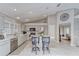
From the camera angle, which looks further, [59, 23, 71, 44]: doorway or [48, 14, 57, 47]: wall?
[48, 14, 57, 47]: wall

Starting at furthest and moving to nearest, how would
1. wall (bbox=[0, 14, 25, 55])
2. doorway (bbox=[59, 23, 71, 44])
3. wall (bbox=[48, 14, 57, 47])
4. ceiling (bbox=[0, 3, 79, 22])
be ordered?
1. wall (bbox=[48, 14, 57, 47])
2. doorway (bbox=[59, 23, 71, 44])
3. wall (bbox=[0, 14, 25, 55])
4. ceiling (bbox=[0, 3, 79, 22])

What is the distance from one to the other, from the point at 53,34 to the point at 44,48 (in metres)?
5.36

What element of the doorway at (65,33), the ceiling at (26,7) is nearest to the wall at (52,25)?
the doorway at (65,33)

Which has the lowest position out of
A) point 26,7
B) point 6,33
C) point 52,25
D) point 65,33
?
point 65,33

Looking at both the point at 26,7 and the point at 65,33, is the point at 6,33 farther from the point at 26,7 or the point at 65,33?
the point at 65,33

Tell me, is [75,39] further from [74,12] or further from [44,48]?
[44,48]

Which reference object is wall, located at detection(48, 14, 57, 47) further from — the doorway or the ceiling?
the ceiling

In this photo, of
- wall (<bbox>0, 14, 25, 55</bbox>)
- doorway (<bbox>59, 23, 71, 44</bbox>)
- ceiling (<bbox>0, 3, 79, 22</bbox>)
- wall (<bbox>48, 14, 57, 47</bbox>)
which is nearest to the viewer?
ceiling (<bbox>0, 3, 79, 22</bbox>)

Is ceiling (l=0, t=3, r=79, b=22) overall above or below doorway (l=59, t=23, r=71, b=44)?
above

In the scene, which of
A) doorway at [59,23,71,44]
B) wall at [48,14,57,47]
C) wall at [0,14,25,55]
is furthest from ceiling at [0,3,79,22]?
wall at [48,14,57,47]

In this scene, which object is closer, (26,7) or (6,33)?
(26,7)

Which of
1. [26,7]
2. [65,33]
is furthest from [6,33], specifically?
[65,33]

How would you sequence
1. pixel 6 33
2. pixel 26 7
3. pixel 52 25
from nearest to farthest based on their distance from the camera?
pixel 26 7
pixel 6 33
pixel 52 25

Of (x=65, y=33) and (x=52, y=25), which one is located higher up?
(x=52, y=25)
